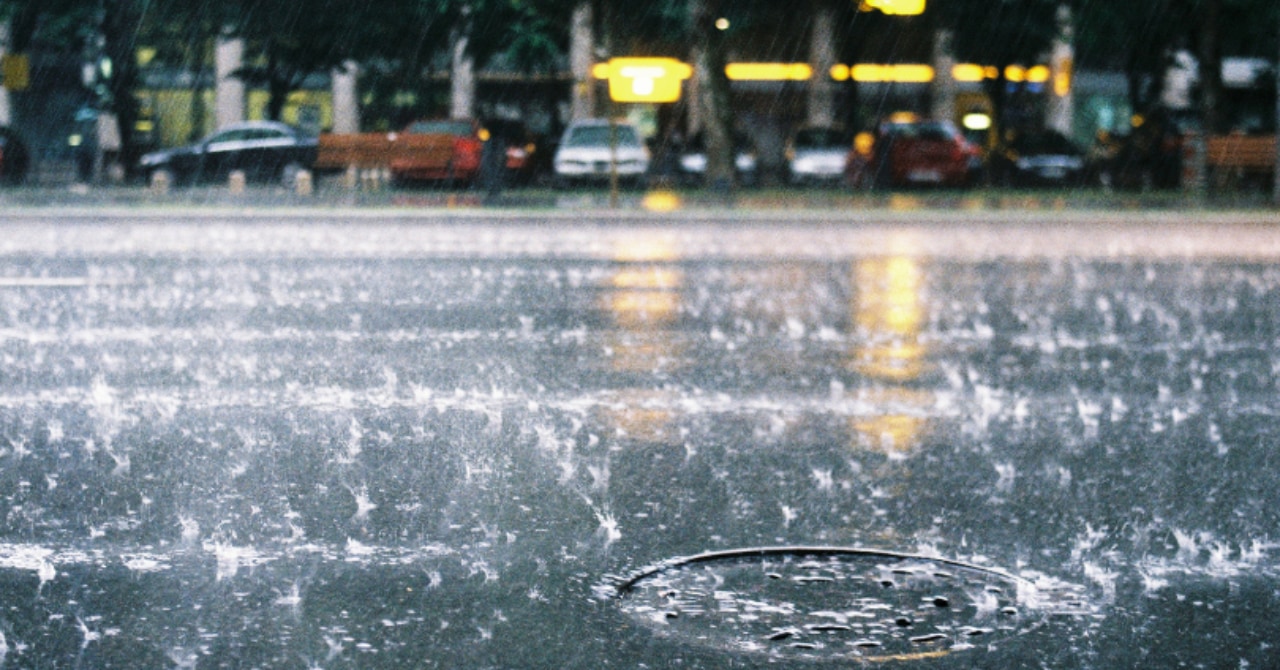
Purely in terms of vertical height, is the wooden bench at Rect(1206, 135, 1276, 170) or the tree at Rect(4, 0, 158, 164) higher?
the tree at Rect(4, 0, 158, 164)

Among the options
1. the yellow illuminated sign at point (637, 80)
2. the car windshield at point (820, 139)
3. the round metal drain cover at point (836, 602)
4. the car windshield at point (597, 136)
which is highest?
the yellow illuminated sign at point (637, 80)

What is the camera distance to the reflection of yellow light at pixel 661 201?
26672 mm

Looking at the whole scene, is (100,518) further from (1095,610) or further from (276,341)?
(276,341)

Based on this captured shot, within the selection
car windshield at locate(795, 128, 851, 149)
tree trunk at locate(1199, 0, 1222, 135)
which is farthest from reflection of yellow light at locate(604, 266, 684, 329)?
car windshield at locate(795, 128, 851, 149)

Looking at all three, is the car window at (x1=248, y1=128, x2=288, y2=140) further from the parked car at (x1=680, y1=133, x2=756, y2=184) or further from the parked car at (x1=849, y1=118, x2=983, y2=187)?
the parked car at (x1=849, y1=118, x2=983, y2=187)

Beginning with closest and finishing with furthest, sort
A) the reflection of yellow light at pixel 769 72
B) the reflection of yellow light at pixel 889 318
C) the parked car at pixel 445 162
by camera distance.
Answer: the reflection of yellow light at pixel 889 318
the parked car at pixel 445 162
the reflection of yellow light at pixel 769 72

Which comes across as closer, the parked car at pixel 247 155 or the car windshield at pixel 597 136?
the car windshield at pixel 597 136

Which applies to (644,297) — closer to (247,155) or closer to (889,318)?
(889,318)

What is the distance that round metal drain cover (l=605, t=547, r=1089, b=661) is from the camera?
4438 millimetres

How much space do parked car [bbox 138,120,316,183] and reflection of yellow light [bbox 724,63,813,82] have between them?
1873 centimetres

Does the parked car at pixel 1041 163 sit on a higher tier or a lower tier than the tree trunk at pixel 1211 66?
lower

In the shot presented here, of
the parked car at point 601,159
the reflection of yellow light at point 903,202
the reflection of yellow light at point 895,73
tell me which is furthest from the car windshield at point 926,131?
the reflection of yellow light at point 895,73

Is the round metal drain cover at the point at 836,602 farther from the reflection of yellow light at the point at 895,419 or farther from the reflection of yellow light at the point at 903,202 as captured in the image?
the reflection of yellow light at the point at 903,202

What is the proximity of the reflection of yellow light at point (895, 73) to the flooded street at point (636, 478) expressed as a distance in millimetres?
39111
